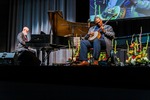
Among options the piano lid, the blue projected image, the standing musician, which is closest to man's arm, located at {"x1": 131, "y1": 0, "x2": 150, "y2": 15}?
the blue projected image

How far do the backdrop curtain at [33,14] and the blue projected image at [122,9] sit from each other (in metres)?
1.15

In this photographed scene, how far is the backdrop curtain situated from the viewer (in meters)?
5.90

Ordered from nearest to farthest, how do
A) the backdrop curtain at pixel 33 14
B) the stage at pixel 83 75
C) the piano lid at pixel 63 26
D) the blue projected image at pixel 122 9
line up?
the stage at pixel 83 75, the piano lid at pixel 63 26, the blue projected image at pixel 122 9, the backdrop curtain at pixel 33 14

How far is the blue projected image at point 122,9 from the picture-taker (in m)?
4.35

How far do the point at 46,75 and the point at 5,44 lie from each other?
525 centimetres

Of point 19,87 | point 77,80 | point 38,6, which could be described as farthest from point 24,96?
point 38,6

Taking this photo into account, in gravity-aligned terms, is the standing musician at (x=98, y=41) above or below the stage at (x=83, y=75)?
above

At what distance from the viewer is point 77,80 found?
136 centimetres

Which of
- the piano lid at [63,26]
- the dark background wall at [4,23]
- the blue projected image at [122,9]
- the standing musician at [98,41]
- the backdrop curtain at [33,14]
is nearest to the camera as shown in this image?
the standing musician at [98,41]

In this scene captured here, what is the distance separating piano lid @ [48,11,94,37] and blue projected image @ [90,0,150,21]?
1.43 ft

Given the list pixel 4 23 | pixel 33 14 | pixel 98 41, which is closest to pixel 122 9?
pixel 98 41

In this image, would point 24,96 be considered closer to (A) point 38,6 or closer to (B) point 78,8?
(B) point 78,8

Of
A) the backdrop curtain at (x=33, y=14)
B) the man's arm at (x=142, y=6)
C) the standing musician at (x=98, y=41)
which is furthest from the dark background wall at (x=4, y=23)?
the standing musician at (x=98, y=41)

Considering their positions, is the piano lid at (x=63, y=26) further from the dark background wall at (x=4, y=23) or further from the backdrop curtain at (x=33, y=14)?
the dark background wall at (x=4, y=23)
